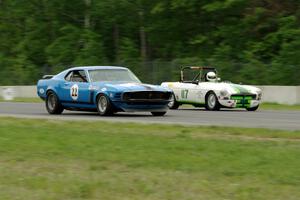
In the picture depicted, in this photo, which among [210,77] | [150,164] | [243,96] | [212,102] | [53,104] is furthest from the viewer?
[210,77]

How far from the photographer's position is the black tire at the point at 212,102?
76.4ft

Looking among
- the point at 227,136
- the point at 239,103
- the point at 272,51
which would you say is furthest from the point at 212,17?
the point at 227,136

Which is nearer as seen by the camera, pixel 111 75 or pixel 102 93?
pixel 102 93

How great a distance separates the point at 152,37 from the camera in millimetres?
47406

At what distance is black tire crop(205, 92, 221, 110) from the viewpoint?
76.4 feet

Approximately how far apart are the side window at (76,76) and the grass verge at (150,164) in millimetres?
6527

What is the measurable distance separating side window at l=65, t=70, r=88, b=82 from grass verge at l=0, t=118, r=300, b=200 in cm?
653

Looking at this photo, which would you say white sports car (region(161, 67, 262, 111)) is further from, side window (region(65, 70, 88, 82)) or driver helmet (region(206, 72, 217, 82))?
side window (region(65, 70, 88, 82))

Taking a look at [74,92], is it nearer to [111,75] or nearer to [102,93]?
[111,75]

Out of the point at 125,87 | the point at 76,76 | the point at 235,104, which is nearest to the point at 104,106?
the point at 125,87

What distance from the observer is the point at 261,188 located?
787cm

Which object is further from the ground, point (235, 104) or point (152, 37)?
point (152, 37)

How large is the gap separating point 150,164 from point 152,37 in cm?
3818

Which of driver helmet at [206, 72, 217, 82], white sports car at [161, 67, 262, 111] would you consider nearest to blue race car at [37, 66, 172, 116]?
white sports car at [161, 67, 262, 111]
